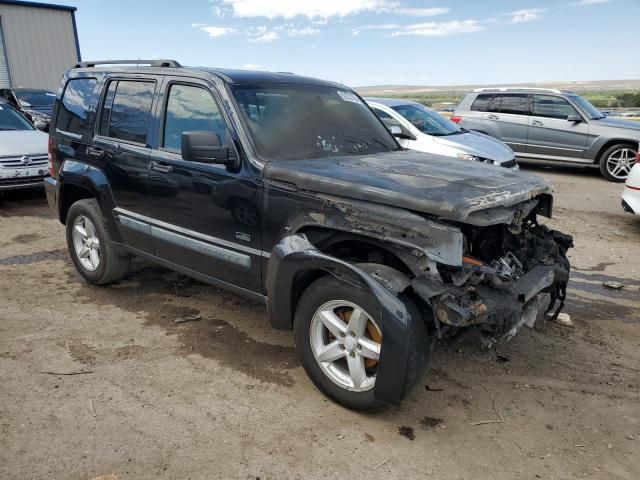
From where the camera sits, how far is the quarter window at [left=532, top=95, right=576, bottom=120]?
11695mm

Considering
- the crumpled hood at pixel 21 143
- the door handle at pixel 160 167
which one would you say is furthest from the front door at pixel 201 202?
the crumpled hood at pixel 21 143

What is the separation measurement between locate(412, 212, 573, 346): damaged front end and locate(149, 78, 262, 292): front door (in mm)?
1288

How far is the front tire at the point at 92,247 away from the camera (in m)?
4.76

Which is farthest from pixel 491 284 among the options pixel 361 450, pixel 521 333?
pixel 521 333

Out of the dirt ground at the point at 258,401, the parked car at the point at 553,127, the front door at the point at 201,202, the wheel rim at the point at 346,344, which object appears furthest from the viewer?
the parked car at the point at 553,127

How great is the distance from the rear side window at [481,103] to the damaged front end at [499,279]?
9.41 meters

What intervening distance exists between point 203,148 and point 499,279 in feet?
6.39

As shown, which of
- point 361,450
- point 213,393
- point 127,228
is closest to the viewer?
point 361,450

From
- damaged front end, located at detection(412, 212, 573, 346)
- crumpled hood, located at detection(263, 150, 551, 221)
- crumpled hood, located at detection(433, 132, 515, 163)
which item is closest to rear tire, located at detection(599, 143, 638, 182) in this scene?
crumpled hood, located at detection(433, 132, 515, 163)

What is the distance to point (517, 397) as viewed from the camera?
3.31 metres

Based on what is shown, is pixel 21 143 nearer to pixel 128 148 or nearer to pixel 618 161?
pixel 128 148

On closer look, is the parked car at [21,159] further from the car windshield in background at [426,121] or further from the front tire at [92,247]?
the car windshield in background at [426,121]

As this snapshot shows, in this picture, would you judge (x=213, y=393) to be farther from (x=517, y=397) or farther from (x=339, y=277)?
(x=517, y=397)

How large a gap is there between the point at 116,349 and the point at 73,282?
1.70m
